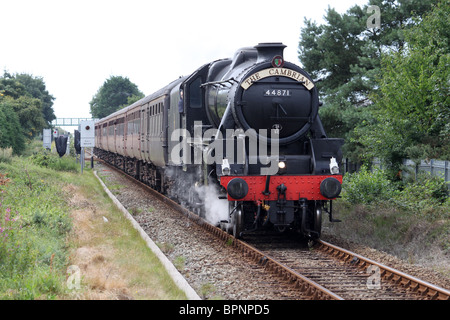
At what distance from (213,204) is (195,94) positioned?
2.64 metres

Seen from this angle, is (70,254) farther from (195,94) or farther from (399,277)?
(399,277)

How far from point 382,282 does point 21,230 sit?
596 centimetres

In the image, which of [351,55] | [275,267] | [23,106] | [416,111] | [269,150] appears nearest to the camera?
[275,267]

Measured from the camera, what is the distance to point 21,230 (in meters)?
8.93

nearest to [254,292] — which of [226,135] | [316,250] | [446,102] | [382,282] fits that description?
[382,282]

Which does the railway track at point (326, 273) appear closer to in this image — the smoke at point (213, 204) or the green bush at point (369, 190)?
the smoke at point (213, 204)

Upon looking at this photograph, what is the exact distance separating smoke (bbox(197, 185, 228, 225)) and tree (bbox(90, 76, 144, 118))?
3371 inches

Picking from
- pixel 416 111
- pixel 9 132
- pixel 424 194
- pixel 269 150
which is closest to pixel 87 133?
pixel 9 132

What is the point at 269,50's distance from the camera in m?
9.45

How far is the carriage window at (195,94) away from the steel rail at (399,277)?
15.5 feet

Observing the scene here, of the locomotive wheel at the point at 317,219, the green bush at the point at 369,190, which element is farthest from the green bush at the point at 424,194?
the locomotive wheel at the point at 317,219
